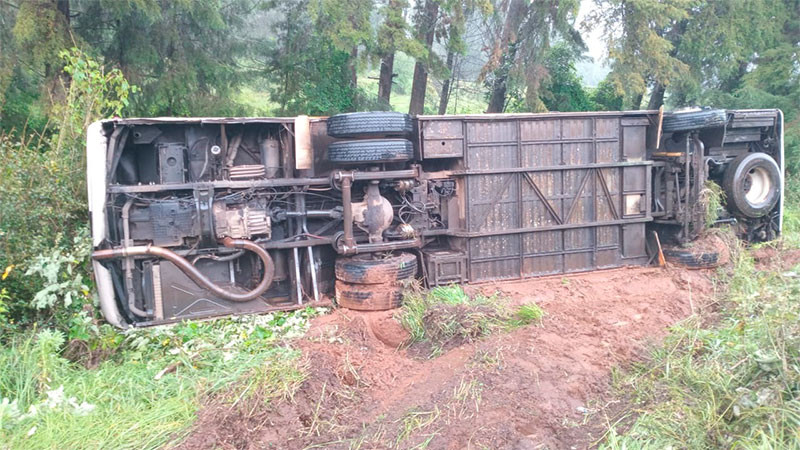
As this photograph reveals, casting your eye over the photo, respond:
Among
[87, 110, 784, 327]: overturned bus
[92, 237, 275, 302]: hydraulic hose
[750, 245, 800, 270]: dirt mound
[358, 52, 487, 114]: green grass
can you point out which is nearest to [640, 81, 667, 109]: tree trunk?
[358, 52, 487, 114]: green grass

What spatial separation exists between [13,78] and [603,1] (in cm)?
1320

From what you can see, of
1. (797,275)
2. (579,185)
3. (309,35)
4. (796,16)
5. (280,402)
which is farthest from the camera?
(796,16)

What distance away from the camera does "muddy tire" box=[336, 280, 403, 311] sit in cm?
711

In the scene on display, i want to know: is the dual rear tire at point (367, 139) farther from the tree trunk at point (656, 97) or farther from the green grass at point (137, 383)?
the tree trunk at point (656, 97)

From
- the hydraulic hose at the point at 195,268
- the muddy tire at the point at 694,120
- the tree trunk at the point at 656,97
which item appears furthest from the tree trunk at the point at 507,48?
the hydraulic hose at the point at 195,268

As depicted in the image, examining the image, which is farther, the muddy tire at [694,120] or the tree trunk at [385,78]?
the tree trunk at [385,78]

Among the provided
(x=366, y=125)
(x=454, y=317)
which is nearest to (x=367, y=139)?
(x=366, y=125)

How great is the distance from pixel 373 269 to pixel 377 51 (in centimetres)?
748

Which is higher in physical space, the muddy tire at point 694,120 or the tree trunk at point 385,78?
the tree trunk at point 385,78

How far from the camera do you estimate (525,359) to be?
5.52 m

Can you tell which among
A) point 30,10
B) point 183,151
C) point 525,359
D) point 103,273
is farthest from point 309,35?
point 525,359

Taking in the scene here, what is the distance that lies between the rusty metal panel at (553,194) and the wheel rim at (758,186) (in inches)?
77.5

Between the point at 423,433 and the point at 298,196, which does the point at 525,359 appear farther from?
the point at 298,196

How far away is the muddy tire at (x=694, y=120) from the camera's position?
8.88 m
